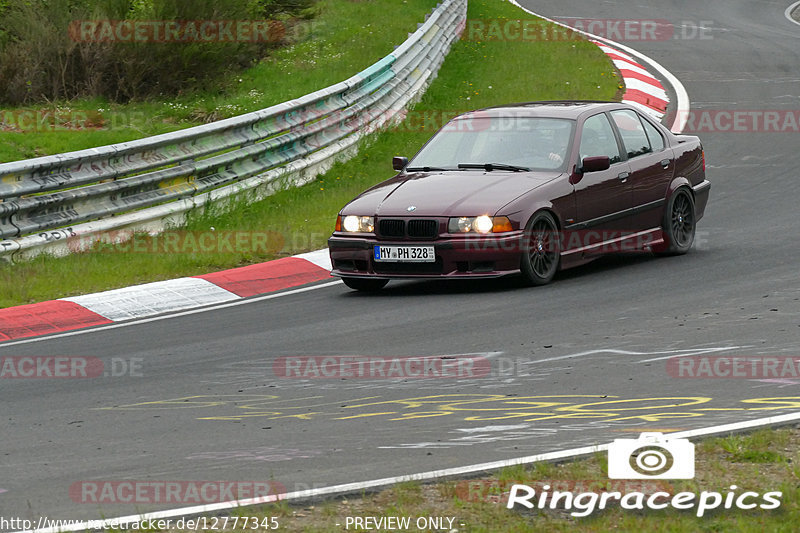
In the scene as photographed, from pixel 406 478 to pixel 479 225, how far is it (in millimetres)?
5223

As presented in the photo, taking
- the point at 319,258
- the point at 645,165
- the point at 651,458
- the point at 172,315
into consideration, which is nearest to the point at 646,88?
the point at 645,165

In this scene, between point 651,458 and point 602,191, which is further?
point 602,191

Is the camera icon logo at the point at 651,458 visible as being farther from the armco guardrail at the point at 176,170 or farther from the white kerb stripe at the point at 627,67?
the white kerb stripe at the point at 627,67

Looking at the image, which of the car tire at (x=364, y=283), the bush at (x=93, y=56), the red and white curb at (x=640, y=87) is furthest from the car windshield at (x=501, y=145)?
the bush at (x=93, y=56)

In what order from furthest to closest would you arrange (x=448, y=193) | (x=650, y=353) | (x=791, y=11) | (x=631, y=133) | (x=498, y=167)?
(x=791, y=11), (x=631, y=133), (x=498, y=167), (x=448, y=193), (x=650, y=353)

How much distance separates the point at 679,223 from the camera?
12.0 metres

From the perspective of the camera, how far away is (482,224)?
10.2 meters

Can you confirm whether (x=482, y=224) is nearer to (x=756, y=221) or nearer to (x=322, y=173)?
(x=756, y=221)

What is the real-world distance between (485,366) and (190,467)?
2.51 meters

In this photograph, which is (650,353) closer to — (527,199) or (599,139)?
(527,199)

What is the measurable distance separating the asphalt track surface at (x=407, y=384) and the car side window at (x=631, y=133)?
1056 millimetres

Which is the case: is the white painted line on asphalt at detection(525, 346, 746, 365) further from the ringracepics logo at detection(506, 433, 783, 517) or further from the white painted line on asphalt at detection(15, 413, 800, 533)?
the ringracepics logo at detection(506, 433, 783, 517)

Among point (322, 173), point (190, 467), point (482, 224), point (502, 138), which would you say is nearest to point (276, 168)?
point (322, 173)

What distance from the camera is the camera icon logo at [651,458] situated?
503cm
